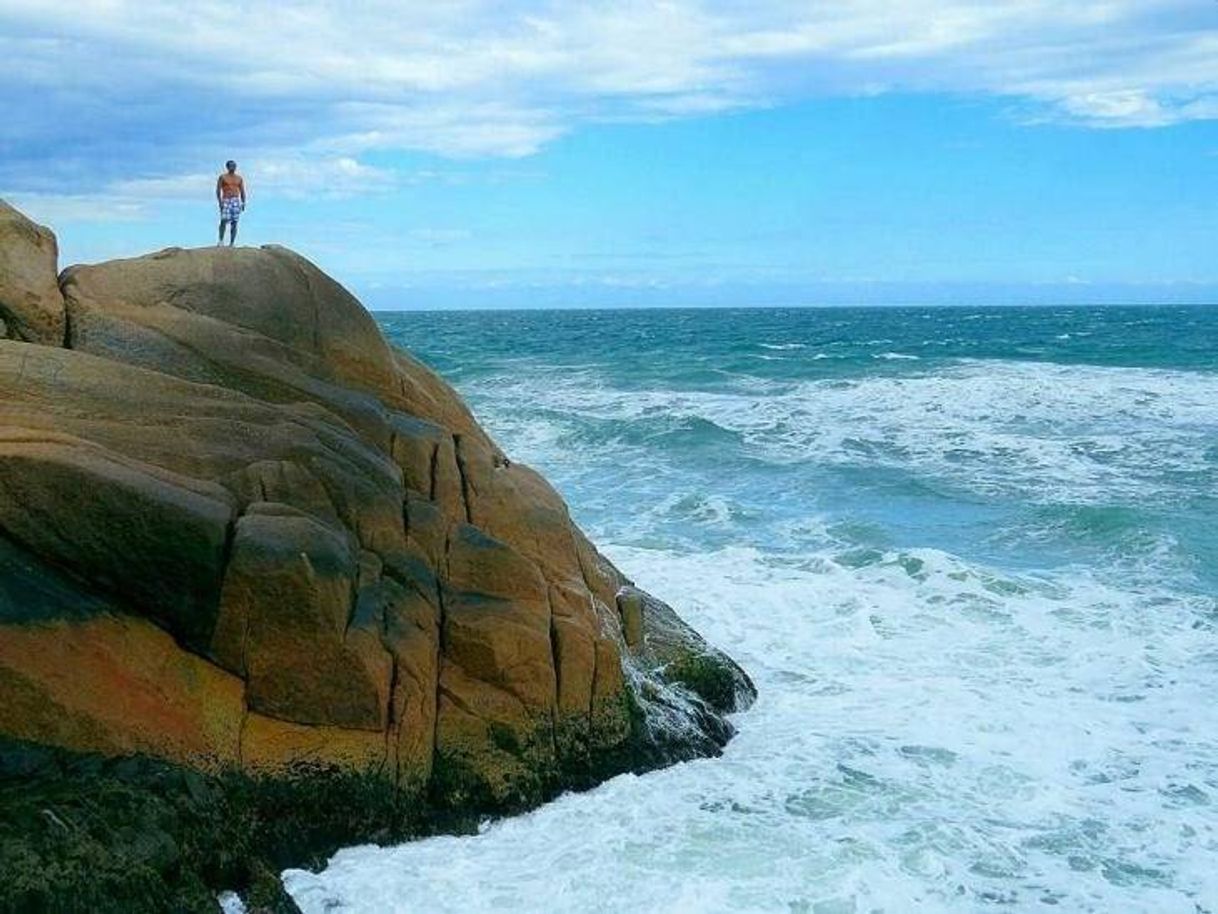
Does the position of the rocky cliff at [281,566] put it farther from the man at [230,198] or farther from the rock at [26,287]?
the man at [230,198]

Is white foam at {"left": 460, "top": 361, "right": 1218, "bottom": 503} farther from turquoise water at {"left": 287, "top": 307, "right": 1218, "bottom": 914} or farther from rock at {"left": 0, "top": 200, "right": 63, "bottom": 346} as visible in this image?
rock at {"left": 0, "top": 200, "right": 63, "bottom": 346}

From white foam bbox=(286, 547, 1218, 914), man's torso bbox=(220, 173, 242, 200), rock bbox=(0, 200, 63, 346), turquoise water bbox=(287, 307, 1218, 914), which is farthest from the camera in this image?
man's torso bbox=(220, 173, 242, 200)

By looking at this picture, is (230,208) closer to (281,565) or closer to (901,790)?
(281,565)

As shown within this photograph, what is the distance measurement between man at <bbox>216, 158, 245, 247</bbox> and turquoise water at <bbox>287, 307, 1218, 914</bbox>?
21.7 feet

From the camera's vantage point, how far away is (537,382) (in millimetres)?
43188

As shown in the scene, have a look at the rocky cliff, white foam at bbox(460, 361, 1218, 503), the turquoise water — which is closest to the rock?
the rocky cliff

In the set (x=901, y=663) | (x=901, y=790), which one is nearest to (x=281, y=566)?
(x=901, y=790)

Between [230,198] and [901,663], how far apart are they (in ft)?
30.8

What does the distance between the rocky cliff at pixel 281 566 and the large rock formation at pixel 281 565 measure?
0.02 metres

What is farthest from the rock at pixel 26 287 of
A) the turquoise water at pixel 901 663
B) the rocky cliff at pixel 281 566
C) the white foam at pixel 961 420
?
the white foam at pixel 961 420

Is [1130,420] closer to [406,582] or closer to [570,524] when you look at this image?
[570,524]

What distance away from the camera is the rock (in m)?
10.7

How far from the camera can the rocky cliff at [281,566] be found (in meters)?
8.95

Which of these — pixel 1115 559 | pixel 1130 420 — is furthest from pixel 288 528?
pixel 1130 420
